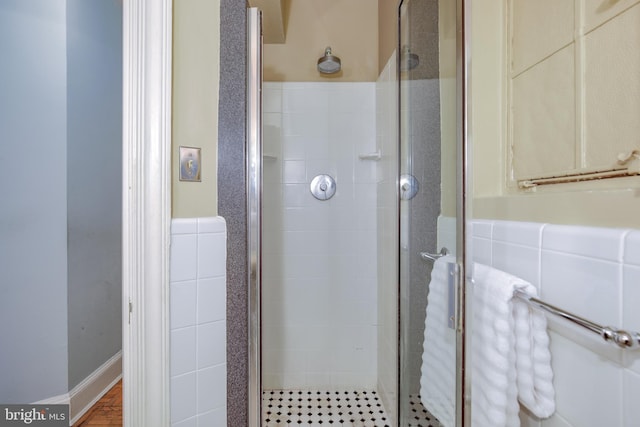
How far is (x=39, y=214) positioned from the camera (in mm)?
1440

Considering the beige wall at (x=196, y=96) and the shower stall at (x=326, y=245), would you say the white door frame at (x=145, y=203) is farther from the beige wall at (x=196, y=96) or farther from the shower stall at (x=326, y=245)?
the shower stall at (x=326, y=245)

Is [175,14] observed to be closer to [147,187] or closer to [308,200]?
[147,187]

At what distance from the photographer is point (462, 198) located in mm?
654

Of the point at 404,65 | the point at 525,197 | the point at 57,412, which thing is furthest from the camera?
the point at 57,412

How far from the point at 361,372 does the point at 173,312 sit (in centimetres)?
139

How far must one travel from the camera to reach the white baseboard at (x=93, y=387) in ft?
4.87

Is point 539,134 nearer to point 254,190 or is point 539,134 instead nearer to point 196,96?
point 254,190

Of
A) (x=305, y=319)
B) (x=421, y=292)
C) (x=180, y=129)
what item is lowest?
(x=305, y=319)

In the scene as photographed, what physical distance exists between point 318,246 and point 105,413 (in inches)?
60.3

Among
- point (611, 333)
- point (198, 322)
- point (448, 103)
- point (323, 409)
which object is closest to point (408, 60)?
point (448, 103)

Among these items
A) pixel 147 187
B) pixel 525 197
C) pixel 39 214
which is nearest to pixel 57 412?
pixel 39 214

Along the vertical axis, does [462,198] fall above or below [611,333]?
above

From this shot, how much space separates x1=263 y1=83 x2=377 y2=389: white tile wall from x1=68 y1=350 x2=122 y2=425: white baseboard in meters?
0.99

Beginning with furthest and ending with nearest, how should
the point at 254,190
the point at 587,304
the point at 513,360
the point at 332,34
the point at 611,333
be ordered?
the point at 332,34
the point at 254,190
the point at 513,360
the point at 587,304
the point at 611,333
